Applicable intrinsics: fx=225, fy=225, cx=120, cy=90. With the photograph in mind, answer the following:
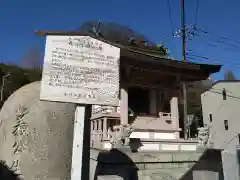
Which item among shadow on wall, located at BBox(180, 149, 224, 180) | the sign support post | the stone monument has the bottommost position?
shadow on wall, located at BBox(180, 149, 224, 180)

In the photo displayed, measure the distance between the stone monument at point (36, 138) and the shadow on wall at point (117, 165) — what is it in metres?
3.86

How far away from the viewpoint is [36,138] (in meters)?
3.60

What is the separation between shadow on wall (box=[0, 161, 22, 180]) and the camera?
3457 millimetres

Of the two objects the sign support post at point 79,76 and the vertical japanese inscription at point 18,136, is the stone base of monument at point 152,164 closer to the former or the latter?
the vertical japanese inscription at point 18,136

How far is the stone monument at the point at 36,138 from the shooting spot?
3535mm

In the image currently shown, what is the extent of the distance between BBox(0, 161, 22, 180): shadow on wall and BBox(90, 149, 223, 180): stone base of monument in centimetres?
382

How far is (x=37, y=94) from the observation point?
4031 mm

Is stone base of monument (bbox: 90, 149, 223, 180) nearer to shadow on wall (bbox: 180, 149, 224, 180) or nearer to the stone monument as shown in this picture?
shadow on wall (bbox: 180, 149, 224, 180)

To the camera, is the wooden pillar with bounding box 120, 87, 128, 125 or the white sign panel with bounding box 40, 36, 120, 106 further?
the wooden pillar with bounding box 120, 87, 128, 125

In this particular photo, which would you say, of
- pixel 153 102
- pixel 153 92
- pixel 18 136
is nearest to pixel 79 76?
pixel 18 136

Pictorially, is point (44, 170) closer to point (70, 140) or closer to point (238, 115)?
point (70, 140)

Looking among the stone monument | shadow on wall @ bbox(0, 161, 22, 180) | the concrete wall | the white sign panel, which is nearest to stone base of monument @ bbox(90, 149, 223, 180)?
the concrete wall

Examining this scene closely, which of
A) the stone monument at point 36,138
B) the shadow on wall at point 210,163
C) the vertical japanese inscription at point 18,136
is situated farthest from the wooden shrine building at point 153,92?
the vertical japanese inscription at point 18,136

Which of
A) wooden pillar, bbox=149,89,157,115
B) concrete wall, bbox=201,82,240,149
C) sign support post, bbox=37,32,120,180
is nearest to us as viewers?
sign support post, bbox=37,32,120,180
